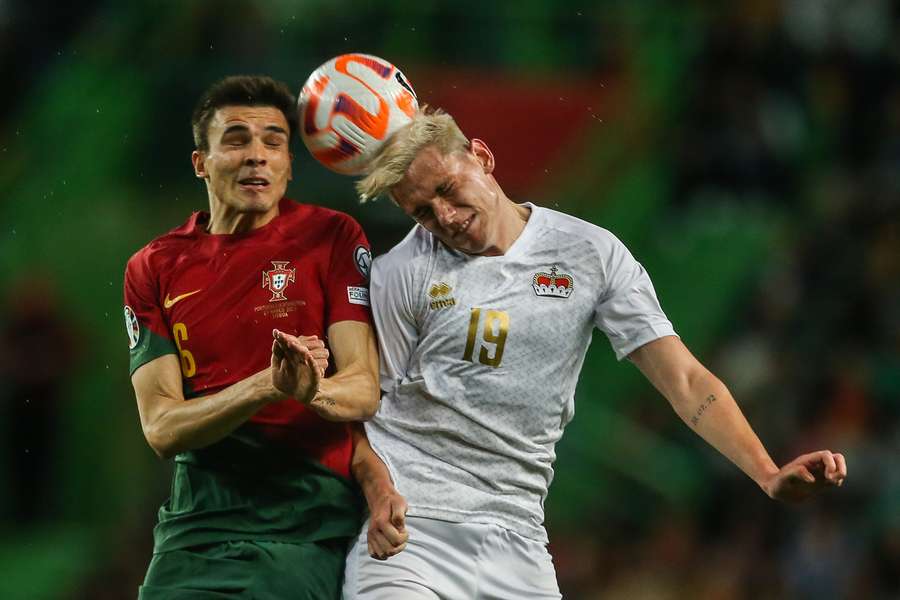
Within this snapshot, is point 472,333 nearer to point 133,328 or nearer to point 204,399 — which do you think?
point 204,399

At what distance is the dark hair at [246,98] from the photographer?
4254mm

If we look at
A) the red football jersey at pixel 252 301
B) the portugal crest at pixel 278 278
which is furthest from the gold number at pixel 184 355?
the portugal crest at pixel 278 278

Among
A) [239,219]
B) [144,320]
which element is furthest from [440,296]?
[144,320]

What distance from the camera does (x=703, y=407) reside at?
13.5 feet

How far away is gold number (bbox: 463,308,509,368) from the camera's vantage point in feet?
13.4

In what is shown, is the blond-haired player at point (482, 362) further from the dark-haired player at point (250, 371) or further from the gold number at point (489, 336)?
the dark-haired player at point (250, 371)

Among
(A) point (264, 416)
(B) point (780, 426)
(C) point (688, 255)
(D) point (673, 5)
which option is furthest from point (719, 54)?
(A) point (264, 416)

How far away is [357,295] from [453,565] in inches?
32.8

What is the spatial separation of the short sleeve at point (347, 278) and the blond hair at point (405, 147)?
18cm

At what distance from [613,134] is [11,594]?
5174 millimetres

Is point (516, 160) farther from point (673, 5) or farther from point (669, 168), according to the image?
point (673, 5)

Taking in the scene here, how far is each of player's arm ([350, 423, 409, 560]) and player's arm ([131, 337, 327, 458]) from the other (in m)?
0.42

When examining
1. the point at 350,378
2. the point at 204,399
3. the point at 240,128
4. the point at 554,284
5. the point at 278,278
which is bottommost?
the point at 204,399

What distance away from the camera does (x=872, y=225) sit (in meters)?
9.38
